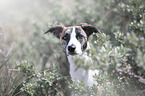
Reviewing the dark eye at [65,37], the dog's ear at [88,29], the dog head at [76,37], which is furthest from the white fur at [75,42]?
the dog's ear at [88,29]

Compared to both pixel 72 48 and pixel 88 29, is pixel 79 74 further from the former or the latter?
pixel 88 29

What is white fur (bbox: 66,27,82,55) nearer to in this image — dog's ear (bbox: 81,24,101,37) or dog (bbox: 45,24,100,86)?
dog (bbox: 45,24,100,86)

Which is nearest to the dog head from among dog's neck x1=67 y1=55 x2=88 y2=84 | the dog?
the dog

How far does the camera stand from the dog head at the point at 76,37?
2715mm

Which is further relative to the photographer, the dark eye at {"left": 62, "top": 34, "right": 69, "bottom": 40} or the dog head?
the dark eye at {"left": 62, "top": 34, "right": 69, "bottom": 40}

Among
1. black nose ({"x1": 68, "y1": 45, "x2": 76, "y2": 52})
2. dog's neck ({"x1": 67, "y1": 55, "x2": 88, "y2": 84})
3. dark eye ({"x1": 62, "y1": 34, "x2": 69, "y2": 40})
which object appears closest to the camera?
black nose ({"x1": 68, "y1": 45, "x2": 76, "y2": 52})

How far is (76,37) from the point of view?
292 cm

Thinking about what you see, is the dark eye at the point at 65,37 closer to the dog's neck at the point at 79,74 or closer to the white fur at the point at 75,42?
the white fur at the point at 75,42

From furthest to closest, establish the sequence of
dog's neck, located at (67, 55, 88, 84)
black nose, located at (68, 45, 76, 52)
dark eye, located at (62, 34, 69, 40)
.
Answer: dark eye, located at (62, 34, 69, 40)
dog's neck, located at (67, 55, 88, 84)
black nose, located at (68, 45, 76, 52)

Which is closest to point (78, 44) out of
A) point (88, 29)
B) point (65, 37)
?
point (65, 37)

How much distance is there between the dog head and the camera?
8.91 feet

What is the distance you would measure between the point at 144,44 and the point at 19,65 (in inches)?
107

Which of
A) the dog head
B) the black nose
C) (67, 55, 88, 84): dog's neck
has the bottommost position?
(67, 55, 88, 84): dog's neck

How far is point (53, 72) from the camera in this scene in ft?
10.1
